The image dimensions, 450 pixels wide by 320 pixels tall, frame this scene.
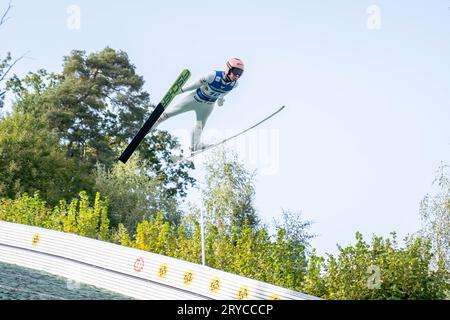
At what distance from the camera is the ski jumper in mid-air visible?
11.9m

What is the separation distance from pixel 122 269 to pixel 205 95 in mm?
3322

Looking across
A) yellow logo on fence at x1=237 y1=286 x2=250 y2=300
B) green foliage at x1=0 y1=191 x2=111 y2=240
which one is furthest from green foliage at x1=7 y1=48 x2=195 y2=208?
yellow logo on fence at x1=237 y1=286 x2=250 y2=300

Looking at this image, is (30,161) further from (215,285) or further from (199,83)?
(215,285)

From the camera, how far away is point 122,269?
12.6 metres

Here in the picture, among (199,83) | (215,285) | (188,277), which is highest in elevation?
(199,83)

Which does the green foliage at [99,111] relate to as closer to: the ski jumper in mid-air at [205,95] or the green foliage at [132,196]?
the green foliage at [132,196]

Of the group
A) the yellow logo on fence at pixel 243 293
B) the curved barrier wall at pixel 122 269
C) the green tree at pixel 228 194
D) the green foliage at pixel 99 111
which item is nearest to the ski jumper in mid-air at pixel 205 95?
the curved barrier wall at pixel 122 269

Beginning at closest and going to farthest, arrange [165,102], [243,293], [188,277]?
[243,293] < [188,277] < [165,102]

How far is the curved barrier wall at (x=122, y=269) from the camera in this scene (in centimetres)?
1118

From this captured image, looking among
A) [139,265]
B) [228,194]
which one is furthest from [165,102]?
[228,194]

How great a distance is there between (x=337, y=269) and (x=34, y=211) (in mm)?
8898

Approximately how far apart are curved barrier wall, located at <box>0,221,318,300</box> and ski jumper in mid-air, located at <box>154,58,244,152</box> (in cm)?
217

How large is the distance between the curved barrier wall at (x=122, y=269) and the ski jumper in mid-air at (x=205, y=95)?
2.17m
